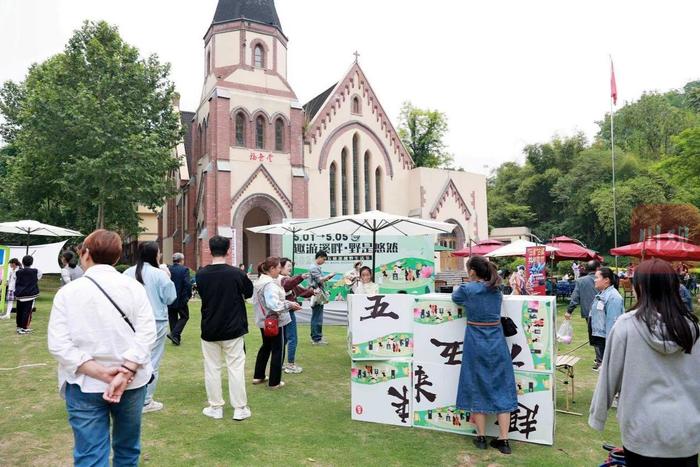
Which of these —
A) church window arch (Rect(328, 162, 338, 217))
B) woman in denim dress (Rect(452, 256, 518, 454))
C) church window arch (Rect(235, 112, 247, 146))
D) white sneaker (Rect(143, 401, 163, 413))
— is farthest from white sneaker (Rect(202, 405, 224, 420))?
church window arch (Rect(328, 162, 338, 217))

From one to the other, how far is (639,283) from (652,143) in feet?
184

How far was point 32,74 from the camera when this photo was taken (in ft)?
82.7

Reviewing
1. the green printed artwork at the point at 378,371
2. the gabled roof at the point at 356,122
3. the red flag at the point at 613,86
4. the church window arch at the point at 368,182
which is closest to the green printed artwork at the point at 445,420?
the green printed artwork at the point at 378,371

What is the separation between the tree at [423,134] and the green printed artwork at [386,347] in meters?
37.3

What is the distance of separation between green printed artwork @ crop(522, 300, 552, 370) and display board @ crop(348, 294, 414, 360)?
1.17 m

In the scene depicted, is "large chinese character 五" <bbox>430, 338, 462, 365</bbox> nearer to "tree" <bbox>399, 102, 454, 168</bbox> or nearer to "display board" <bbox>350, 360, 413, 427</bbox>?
"display board" <bbox>350, 360, 413, 427</bbox>

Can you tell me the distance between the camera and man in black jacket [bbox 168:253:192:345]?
343 inches

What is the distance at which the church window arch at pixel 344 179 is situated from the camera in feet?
95.1

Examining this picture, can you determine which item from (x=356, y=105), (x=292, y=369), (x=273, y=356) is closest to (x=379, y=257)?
(x=292, y=369)

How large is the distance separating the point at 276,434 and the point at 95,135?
19.2 metres

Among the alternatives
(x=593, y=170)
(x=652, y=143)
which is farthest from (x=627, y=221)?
(x=652, y=143)

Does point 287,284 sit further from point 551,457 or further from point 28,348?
point 28,348

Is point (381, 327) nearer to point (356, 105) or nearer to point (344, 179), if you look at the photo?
point (344, 179)

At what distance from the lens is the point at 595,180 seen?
41875 mm
